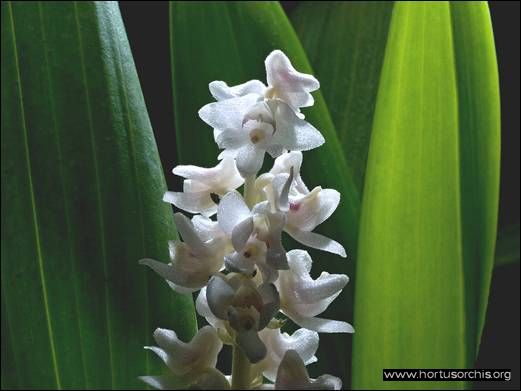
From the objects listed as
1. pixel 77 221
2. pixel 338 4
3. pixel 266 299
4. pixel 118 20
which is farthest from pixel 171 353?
pixel 338 4

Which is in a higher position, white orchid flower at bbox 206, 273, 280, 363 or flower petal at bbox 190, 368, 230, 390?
white orchid flower at bbox 206, 273, 280, 363

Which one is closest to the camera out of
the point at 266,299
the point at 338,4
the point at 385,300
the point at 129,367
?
the point at 266,299

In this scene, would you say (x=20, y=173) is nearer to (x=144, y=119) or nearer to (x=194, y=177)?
(x=144, y=119)

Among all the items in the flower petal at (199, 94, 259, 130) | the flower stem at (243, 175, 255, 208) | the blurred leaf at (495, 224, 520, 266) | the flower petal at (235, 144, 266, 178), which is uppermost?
the flower petal at (199, 94, 259, 130)

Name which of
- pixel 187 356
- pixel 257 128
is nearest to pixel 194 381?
pixel 187 356

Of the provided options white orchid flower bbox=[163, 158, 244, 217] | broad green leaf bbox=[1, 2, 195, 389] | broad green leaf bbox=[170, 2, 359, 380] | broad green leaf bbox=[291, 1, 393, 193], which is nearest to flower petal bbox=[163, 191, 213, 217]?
white orchid flower bbox=[163, 158, 244, 217]

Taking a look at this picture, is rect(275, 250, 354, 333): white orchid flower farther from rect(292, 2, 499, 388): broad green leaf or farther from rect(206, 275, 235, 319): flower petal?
rect(292, 2, 499, 388): broad green leaf
